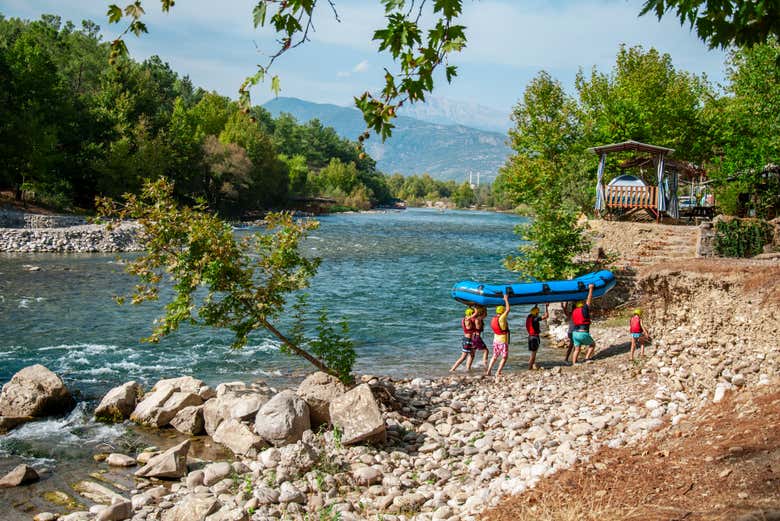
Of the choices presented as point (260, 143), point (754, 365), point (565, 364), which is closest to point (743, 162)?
point (565, 364)

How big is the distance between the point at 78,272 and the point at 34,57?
28659mm

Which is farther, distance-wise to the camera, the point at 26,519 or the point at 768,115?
the point at 768,115

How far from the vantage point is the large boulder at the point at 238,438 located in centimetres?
954

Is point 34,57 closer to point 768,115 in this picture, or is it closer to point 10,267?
point 10,267

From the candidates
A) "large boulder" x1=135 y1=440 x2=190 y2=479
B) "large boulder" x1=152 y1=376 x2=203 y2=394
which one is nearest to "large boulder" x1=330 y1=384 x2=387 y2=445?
"large boulder" x1=135 y1=440 x2=190 y2=479

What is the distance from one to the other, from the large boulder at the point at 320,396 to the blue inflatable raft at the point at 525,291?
6.31 m

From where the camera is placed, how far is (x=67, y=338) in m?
17.4

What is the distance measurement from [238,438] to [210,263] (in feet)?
9.52

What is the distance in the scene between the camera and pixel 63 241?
37.9 meters

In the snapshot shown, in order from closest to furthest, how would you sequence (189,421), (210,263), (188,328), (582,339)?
(210,263) < (189,421) < (582,339) < (188,328)

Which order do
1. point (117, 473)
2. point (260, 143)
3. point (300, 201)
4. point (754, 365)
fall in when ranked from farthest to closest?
1. point (300, 201)
2. point (260, 143)
3. point (754, 365)
4. point (117, 473)

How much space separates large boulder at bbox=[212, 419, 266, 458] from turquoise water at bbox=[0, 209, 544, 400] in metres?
3.65

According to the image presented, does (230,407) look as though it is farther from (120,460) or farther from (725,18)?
(725,18)

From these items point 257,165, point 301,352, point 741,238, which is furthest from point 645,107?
point 257,165
